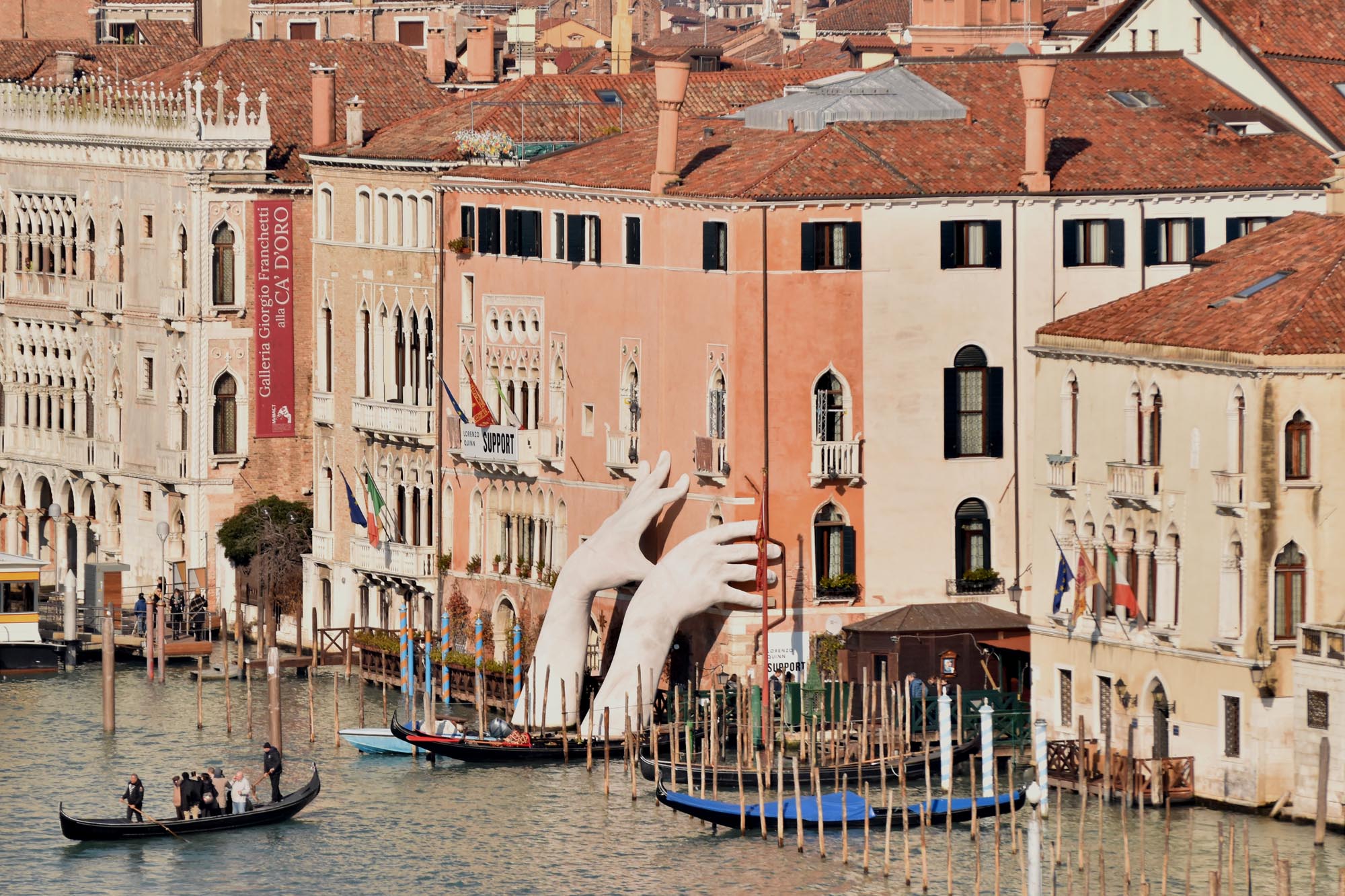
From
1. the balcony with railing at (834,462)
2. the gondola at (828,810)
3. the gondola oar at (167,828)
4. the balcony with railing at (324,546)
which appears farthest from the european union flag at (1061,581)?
the balcony with railing at (324,546)

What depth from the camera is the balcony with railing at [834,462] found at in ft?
262

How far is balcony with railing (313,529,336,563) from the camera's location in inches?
3716

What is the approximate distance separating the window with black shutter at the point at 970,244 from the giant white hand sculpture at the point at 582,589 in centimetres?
608

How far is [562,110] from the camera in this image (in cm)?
9225

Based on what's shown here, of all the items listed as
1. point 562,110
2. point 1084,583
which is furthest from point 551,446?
point 1084,583

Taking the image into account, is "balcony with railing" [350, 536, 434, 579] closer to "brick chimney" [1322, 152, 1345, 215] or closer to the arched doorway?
"brick chimney" [1322, 152, 1345, 215]

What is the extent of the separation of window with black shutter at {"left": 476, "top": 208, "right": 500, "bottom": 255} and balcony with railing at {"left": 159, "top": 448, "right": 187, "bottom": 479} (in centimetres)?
1239

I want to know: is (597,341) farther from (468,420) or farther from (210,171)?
(210,171)

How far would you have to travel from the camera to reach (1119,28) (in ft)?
309

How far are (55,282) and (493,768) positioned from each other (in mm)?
29693

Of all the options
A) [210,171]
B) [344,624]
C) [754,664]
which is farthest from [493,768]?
[210,171]

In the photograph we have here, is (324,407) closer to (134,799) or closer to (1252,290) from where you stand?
(134,799)

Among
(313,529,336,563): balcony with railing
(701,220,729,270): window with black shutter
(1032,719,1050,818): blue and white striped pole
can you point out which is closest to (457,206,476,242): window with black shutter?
(313,529,336,563): balcony with railing

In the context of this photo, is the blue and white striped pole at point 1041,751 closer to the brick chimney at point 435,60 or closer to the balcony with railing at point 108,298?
the balcony with railing at point 108,298
